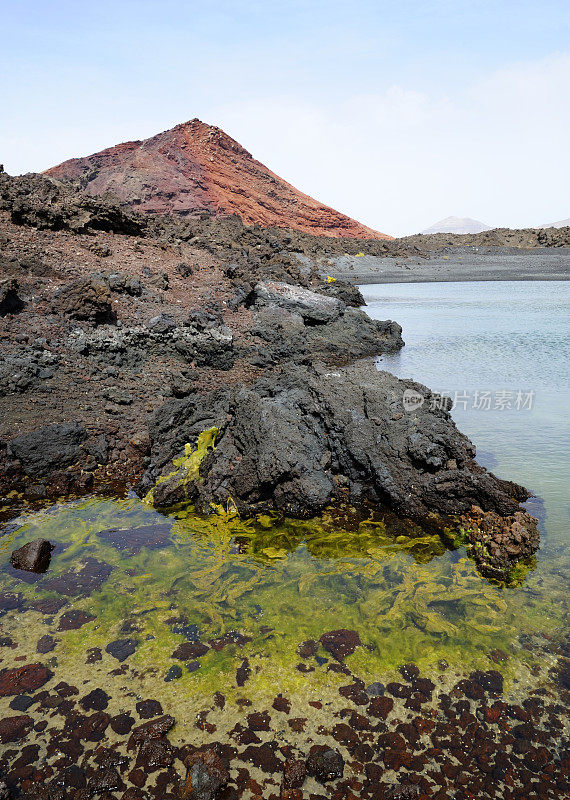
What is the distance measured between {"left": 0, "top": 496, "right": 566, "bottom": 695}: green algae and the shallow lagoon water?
14 mm

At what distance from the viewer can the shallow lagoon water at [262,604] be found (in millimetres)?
4051

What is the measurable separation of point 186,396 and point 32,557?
4083 millimetres

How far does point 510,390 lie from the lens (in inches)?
470

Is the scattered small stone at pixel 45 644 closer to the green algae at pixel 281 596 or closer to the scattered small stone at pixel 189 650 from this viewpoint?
the green algae at pixel 281 596

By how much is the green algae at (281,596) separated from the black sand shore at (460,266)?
1278 inches

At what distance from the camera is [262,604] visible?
492 cm

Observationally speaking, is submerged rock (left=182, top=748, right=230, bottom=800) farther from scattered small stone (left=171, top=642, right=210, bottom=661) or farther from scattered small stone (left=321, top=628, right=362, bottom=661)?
scattered small stone (left=321, top=628, right=362, bottom=661)

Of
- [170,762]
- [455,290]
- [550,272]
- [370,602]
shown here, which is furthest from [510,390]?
[550,272]

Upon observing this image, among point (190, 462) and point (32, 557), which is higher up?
point (190, 462)

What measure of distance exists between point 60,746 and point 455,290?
111 ft

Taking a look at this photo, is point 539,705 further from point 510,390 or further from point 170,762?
point 510,390
